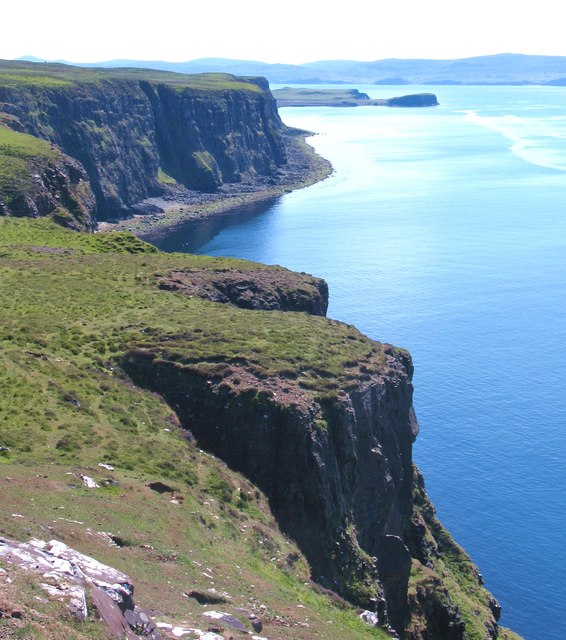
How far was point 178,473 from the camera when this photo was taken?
4319cm

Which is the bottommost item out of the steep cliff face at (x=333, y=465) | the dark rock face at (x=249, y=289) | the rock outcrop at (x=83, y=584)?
the steep cliff face at (x=333, y=465)

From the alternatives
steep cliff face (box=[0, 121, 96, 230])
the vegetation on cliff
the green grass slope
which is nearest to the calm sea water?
the vegetation on cliff

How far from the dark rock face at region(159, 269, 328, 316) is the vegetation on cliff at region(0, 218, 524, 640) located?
31 cm

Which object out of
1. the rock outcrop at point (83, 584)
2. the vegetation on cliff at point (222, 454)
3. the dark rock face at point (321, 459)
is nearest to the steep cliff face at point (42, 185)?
the vegetation on cliff at point (222, 454)

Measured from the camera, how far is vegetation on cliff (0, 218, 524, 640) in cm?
3375

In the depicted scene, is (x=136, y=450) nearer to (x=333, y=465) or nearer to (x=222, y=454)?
(x=222, y=454)

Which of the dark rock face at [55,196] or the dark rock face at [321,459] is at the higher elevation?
the dark rock face at [55,196]

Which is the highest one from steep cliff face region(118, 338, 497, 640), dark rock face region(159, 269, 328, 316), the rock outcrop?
the rock outcrop

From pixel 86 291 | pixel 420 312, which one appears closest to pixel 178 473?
pixel 86 291

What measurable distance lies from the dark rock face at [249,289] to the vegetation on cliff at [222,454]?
1.01 ft

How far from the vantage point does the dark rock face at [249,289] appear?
6738cm

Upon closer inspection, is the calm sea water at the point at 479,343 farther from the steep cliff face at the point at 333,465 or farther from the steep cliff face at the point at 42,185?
the steep cliff face at the point at 42,185

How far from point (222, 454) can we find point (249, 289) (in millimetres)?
22635

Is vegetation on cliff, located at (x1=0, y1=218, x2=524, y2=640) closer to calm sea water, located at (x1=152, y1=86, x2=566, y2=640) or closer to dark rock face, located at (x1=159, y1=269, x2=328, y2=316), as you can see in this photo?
dark rock face, located at (x1=159, y1=269, x2=328, y2=316)
